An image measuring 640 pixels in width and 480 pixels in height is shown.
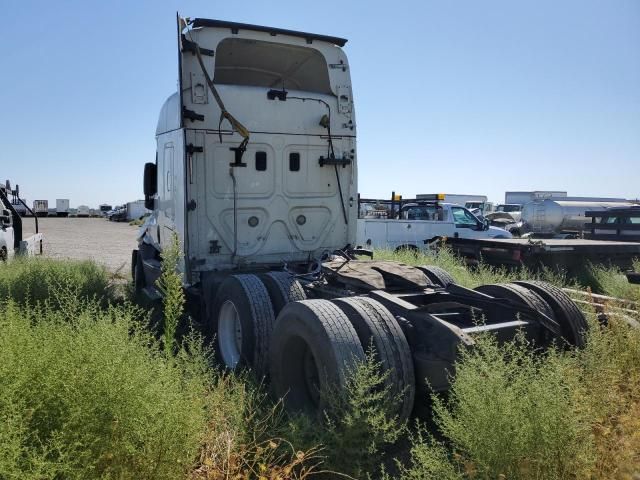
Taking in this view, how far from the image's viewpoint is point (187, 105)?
6.27 m

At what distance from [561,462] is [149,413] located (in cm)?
210

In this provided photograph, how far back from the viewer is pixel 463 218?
14820 mm

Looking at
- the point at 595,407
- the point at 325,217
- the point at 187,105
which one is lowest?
the point at 595,407

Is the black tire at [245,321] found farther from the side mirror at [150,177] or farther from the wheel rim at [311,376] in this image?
the side mirror at [150,177]

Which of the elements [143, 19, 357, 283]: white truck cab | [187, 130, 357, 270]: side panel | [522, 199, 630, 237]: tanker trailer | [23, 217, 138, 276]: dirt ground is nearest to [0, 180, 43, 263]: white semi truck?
[23, 217, 138, 276]: dirt ground

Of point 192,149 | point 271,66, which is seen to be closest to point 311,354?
point 192,149

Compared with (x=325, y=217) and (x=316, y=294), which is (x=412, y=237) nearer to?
(x=325, y=217)

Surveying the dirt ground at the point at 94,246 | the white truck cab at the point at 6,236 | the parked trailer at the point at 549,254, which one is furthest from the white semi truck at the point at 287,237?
the dirt ground at the point at 94,246

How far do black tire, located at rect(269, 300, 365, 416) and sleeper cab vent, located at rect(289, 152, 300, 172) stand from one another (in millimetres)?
3073

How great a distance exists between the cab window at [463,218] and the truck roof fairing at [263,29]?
8.59m

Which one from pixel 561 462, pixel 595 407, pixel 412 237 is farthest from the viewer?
pixel 412 237

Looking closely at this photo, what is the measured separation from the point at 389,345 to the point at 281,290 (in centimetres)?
184

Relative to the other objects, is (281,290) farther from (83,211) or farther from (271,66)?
(83,211)

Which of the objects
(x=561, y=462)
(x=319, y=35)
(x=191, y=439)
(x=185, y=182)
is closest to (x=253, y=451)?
(x=191, y=439)
